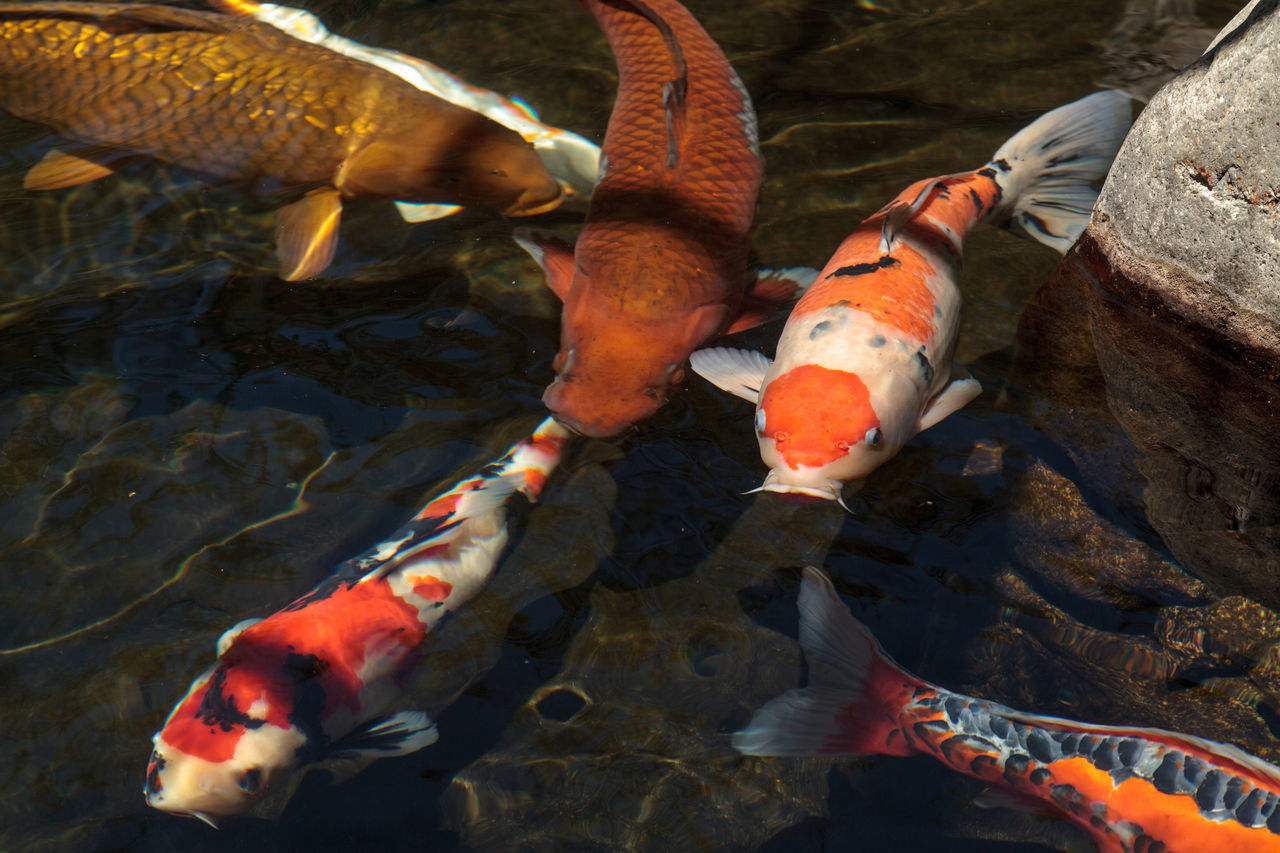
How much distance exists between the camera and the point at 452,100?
558 cm

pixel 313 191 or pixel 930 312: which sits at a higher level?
pixel 930 312

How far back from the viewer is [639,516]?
374 centimetres

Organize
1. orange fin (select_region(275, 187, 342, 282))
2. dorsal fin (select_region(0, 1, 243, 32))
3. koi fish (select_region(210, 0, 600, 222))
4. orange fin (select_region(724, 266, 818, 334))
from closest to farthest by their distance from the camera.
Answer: orange fin (select_region(724, 266, 818, 334)) → orange fin (select_region(275, 187, 342, 282)) → dorsal fin (select_region(0, 1, 243, 32)) → koi fish (select_region(210, 0, 600, 222))

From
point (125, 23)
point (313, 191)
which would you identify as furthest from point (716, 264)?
point (125, 23)

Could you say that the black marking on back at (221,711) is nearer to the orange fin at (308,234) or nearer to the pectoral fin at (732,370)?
the pectoral fin at (732,370)

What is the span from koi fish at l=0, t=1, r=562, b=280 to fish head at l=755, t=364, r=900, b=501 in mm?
2061

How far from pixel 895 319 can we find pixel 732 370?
66 cm

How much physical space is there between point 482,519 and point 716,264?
1.46m

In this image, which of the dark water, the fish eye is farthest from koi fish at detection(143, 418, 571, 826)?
the dark water

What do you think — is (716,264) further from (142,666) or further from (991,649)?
(142,666)

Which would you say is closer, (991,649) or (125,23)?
(991,649)

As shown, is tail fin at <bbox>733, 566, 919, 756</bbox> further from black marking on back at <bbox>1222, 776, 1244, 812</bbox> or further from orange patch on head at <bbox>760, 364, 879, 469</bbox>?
black marking on back at <bbox>1222, 776, 1244, 812</bbox>

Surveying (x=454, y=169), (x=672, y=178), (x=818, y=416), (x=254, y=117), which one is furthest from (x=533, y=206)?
(x=818, y=416)

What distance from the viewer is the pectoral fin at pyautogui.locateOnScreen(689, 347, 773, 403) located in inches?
148
